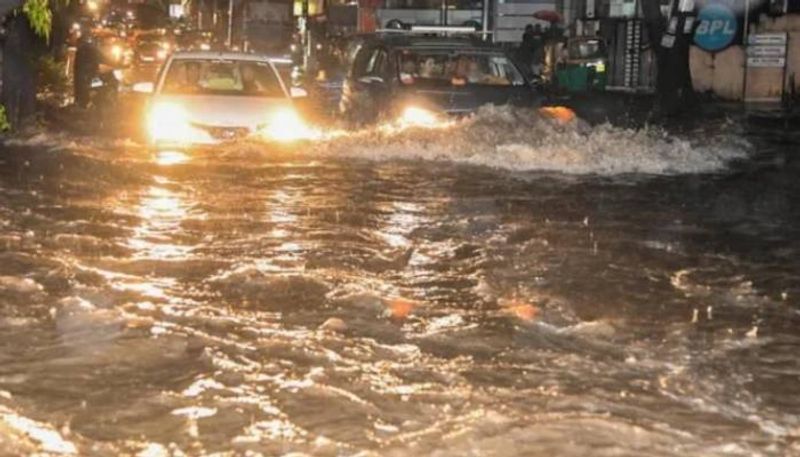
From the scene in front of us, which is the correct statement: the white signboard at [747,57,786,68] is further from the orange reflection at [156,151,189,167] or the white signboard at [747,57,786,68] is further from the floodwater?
the orange reflection at [156,151,189,167]

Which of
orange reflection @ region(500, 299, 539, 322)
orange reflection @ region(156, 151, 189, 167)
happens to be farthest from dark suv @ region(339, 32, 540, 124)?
orange reflection @ region(500, 299, 539, 322)

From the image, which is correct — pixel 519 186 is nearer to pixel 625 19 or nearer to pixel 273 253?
pixel 273 253

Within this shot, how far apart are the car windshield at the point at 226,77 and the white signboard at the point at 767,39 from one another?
1743cm

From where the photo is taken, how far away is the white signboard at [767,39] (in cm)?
2892

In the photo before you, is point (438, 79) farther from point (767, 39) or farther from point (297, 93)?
point (767, 39)

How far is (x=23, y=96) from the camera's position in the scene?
58.6 feet

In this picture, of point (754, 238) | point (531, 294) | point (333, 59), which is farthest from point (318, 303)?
point (333, 59)

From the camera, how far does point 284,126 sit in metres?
13.8

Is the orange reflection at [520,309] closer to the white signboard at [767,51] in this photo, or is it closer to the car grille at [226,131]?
the car grille at [226,131]

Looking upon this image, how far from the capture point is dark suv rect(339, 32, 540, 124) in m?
14.4

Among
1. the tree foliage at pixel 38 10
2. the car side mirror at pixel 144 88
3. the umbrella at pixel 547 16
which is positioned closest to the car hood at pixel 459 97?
the car side mirror at pixel 144 88

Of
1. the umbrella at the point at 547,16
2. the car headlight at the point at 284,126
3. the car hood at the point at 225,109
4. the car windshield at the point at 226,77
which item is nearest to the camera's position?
the car hood at the point at 225,109

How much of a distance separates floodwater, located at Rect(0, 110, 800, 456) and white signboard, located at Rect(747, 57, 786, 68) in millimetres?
16385

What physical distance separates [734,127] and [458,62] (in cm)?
804
